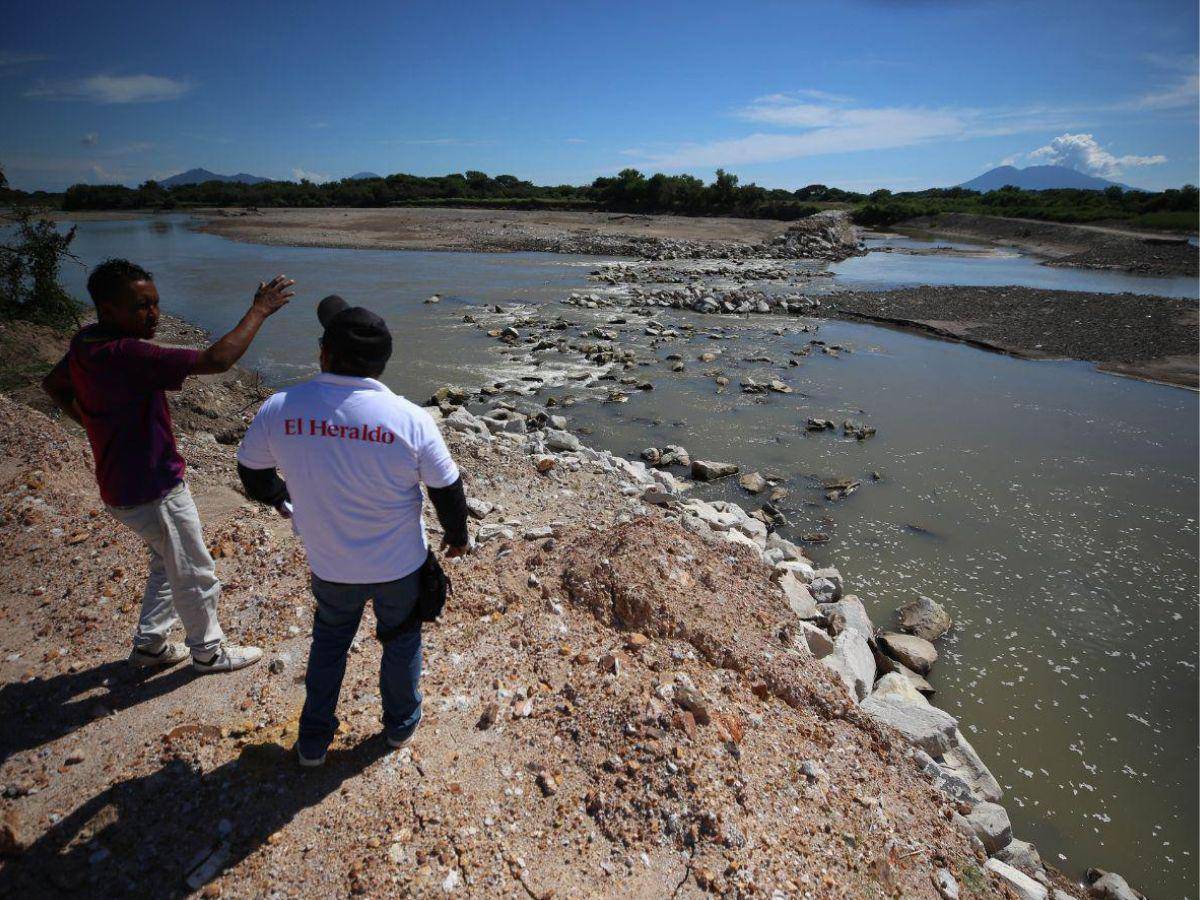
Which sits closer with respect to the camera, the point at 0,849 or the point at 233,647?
the point at 0,849

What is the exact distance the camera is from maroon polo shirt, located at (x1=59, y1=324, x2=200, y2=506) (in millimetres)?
2746

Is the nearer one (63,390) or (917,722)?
(63,390)

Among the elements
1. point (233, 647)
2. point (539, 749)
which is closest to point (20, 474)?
point (233, 647)

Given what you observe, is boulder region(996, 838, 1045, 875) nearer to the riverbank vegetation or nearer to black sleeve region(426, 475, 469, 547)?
black sleeve region(426, 475, 469, 547)

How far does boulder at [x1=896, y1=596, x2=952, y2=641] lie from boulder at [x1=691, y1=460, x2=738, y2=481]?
3.14m

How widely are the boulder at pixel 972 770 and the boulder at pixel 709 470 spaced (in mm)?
4683

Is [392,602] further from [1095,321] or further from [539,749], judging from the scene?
[1095,321]

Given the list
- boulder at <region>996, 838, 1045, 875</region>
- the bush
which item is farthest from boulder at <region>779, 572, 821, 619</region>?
the bush

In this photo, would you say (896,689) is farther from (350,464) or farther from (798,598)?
(350,464)

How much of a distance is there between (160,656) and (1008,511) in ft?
29.7

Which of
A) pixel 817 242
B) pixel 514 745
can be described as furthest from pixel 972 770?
pixel 817 242

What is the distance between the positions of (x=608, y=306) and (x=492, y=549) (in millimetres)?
16227

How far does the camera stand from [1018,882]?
330 centimetres

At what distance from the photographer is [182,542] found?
124 inches
